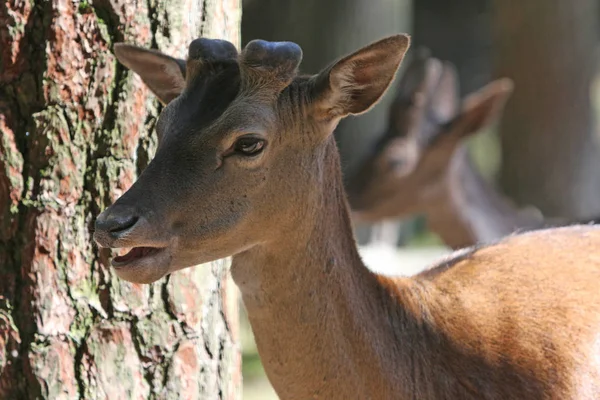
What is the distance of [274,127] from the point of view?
12.1ft

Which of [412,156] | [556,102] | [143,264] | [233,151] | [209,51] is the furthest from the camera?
[556,102]

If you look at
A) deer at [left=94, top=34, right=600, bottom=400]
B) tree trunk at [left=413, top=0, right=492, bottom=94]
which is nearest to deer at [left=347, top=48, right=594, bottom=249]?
deer at [left=94, top=34, right=600, bottom=400]

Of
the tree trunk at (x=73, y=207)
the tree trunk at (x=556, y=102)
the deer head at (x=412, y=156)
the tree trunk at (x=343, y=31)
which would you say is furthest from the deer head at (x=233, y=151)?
the tree trunk at (x=556, y=102)

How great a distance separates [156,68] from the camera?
3.98 m

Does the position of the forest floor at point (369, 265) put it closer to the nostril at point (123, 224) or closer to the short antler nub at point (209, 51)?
the short antler nub at point (209, 51)

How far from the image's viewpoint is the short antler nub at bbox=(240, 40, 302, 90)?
3.65 metres

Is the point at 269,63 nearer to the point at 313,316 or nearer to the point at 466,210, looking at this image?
the point at 313,316

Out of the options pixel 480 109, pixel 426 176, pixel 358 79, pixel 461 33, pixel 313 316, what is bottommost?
pixel 313 316

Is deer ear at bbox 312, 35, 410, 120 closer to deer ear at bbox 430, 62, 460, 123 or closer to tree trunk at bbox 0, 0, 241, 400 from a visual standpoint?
tree trunk at bbox 0, 0, 241, 400

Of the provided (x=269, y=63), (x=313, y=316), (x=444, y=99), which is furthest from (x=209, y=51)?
(x=444, y=99)

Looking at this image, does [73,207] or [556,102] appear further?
[556,102]

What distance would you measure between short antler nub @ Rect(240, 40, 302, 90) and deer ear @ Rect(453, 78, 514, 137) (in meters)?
5.96

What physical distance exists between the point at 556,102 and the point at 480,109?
2605 millimetres

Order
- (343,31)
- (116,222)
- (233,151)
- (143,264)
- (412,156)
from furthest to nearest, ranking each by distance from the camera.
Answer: (343,31) < (412,156) < (233,151) < (143,264) < (116,222)
